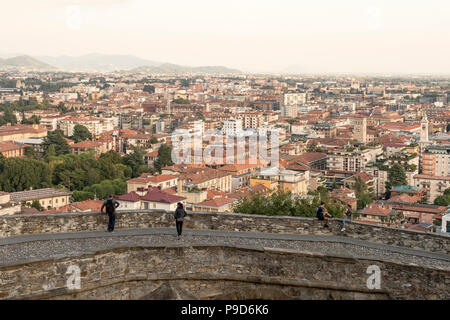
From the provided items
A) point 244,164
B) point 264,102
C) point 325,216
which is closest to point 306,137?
point 244,164

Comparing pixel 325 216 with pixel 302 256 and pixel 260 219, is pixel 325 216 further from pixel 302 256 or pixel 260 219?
pixel 302 256

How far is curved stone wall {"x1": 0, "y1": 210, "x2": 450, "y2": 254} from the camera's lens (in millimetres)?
6191

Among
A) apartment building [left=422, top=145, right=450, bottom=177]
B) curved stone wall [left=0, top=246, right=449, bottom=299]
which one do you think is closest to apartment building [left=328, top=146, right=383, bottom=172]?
apartment building [left=422, top=145, right=450, bottom=177]

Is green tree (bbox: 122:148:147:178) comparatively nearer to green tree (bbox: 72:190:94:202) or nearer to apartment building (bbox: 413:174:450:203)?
green tree (bbox: 72:190:94:202)

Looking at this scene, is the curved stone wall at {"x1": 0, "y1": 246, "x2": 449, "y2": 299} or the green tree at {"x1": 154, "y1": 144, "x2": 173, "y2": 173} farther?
the green tree at {"x1": 154, "y1": 144, "x2": 173, "y2": 173}

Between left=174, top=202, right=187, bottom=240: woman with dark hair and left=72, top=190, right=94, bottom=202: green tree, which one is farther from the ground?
left=174, top=202, right=187, bottom=240: woman with dark hair

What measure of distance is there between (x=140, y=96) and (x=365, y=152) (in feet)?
245

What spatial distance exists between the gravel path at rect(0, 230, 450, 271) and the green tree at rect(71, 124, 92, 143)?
191 feet

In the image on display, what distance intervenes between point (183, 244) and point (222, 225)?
0.93 metres

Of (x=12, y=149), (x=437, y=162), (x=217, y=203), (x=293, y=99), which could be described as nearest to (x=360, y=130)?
(x=437, y=162)

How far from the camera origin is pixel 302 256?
5.62 meters

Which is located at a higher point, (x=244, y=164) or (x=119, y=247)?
(x=119, y=247)

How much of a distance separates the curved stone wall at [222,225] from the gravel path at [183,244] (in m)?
0.18
